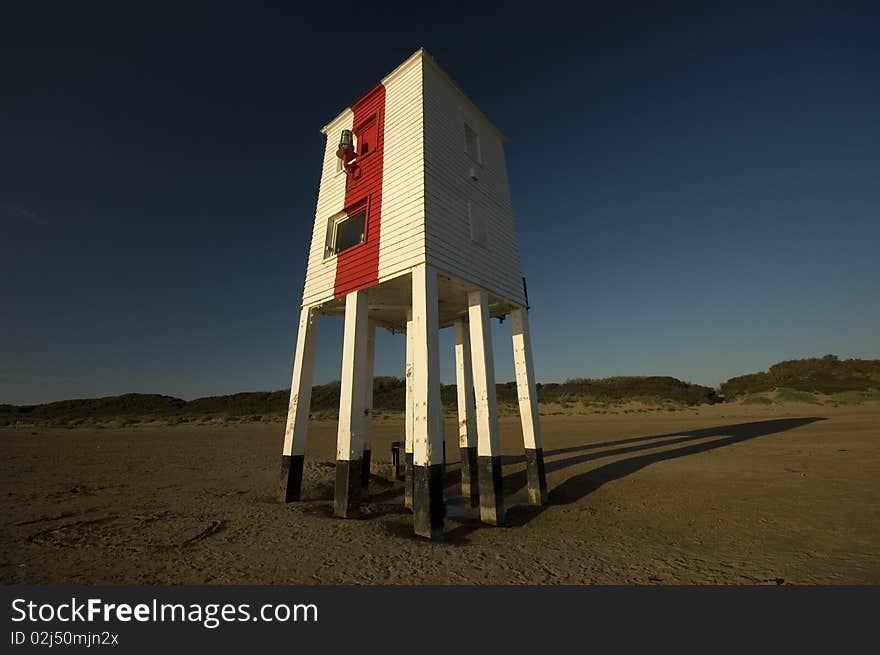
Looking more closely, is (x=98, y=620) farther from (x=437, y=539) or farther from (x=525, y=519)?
(x=525, y=519)

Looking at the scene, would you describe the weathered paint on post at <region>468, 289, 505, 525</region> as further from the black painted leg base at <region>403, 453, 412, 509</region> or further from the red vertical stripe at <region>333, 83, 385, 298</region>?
the red vertical stripe at <region>333, 83, 385, 298</region>

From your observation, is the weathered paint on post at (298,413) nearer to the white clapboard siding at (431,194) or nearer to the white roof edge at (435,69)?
the white clapboard siding at (431,194)

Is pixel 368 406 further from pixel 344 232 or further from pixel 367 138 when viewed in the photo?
pixel 367 138

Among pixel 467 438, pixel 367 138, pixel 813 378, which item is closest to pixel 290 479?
pixel 467 438

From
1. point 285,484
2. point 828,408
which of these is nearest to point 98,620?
point 285,484

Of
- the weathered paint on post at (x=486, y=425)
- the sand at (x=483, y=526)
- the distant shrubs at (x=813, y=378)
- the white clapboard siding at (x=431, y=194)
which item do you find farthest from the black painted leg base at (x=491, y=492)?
the distant shrubs at (x=813, y=378)

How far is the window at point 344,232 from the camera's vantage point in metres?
11.6

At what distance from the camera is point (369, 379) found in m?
13.2

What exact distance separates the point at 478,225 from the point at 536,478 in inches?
318

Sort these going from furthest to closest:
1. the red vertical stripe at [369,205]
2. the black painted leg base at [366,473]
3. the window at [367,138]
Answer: the black painted leg base at [366,473], the window at [367,138], the red vertical stripe at [369,205]

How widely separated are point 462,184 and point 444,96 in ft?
10.6

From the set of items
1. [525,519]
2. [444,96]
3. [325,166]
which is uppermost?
[444,96]

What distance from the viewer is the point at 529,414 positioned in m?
10.9

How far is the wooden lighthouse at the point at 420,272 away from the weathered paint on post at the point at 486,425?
0.11 ft
